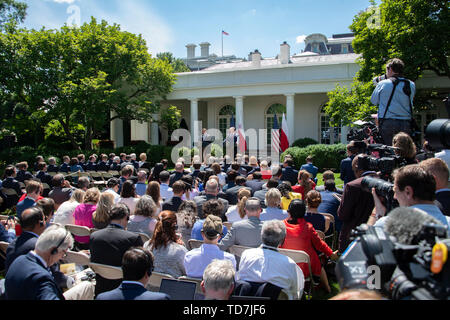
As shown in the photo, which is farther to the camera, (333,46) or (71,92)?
(333,46)

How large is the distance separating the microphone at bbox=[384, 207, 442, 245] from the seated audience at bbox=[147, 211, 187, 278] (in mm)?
2473

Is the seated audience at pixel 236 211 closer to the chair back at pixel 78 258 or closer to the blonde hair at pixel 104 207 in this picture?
the blonde hair at pixel 104 207

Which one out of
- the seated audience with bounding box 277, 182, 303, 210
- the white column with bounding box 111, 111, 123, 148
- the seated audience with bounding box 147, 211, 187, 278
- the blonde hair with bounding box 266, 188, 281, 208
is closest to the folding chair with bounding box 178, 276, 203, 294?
the seated audience with bounding box 147, 211, 187, 278

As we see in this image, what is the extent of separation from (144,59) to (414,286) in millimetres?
24231

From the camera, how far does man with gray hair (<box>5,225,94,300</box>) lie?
2.56 meters

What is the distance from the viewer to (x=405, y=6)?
13992mm

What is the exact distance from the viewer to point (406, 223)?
1.54 metres

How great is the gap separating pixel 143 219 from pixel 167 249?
1088mm

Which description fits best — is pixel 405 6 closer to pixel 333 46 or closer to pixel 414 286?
pixel 414 286

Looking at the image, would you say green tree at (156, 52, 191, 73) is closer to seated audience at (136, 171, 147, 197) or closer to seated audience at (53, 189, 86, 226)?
seated audience at (136, 171, 147, 197)

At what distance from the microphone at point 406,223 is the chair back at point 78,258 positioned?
10.1ft

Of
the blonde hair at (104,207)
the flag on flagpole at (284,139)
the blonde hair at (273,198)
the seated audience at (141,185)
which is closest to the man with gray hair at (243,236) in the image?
the blonde hair at (273,198)

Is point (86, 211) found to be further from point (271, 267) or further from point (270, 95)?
point (270, 95)

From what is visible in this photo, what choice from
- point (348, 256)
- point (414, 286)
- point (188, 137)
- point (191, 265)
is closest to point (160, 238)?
point (191, 265)
